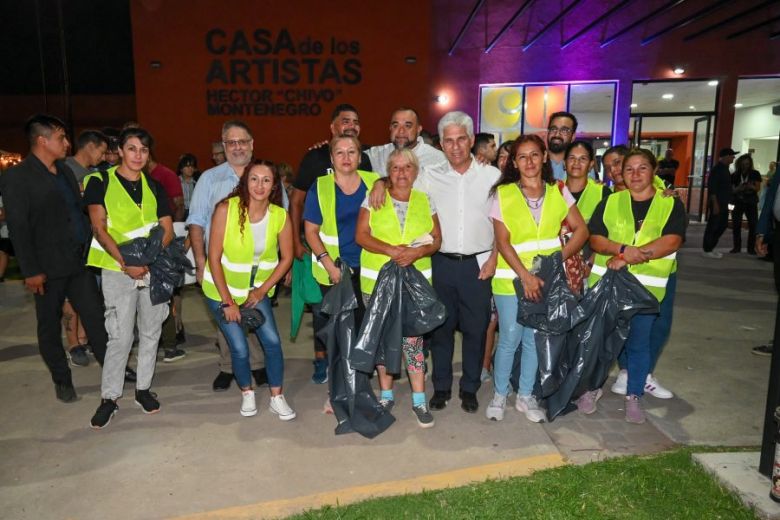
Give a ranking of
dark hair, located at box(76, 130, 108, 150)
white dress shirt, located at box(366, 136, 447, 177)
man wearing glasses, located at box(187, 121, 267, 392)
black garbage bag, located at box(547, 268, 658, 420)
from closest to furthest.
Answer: black garbage bag, located at box(547, 268, 658, 420)
man wearing glasses, located at box(187, 121, 267, 392)
white dress shirt, located at box(366, 136, 447, 177)
dark hair, located at box(76, 130, 108, 150)

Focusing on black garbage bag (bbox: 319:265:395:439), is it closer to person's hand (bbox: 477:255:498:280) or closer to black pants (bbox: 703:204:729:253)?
person's hand (bbox: 477:255:498:280)

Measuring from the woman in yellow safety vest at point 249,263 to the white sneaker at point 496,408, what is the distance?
4.33ft

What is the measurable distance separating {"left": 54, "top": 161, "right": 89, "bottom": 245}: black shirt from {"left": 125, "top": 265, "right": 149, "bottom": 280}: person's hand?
0.69m

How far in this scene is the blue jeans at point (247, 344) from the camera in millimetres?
3646

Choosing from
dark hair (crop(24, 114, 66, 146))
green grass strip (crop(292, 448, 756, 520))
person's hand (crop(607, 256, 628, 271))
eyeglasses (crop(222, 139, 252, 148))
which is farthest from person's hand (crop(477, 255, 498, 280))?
dark hair (crop(24, 114, 66, 146))

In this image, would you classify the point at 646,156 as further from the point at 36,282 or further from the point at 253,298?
the point at 36,282

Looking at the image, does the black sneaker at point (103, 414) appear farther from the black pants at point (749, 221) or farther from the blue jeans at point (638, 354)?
the black pants at point (749, 221)

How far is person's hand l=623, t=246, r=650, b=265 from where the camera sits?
3506 mm

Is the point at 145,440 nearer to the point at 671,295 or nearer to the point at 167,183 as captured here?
the point at 167,183

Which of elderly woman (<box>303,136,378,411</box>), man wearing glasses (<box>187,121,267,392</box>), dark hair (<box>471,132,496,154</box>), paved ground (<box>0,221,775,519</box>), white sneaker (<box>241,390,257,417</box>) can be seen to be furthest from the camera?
dark hair (<box>471,132,496,154</box>)

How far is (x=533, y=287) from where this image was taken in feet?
11.3

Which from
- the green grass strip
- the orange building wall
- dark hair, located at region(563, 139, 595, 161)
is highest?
the orange building wall

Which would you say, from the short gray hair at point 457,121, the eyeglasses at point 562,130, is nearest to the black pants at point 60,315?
the short gray hair at point 457,121

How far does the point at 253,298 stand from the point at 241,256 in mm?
289
